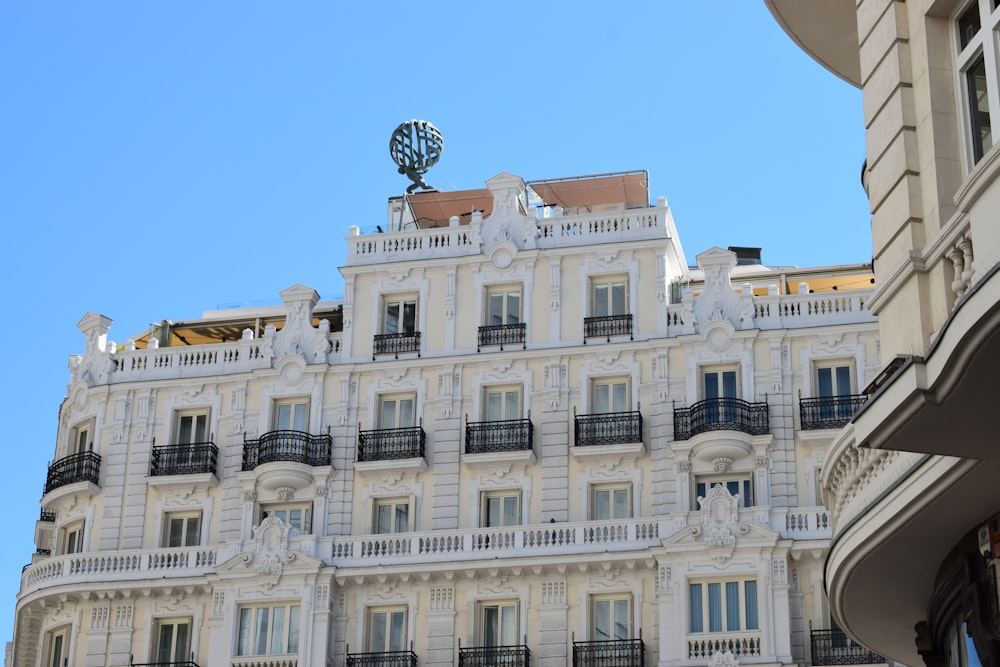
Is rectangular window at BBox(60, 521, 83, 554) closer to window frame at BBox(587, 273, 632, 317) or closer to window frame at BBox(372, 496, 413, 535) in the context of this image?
window frame at BBox(372, 496, 413, 535)

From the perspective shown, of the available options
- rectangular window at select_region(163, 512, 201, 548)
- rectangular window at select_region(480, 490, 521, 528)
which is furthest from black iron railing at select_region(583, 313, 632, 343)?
rectangular window at select_region(163, 512, 201, 548)

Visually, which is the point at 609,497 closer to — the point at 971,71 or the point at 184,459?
the point at 184,459

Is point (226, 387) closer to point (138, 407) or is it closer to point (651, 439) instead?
point (138, 407)

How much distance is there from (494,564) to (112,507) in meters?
11.4

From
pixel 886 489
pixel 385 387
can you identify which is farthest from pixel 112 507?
pixel 886 489

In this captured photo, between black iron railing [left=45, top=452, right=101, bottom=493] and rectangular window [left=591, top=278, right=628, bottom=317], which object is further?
black iron railing [left=45, top=452, right=101, bottom=493]

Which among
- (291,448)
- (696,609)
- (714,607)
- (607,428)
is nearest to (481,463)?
→ (607,428)

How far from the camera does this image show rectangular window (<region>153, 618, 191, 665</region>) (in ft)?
150

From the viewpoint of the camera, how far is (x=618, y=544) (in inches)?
1702

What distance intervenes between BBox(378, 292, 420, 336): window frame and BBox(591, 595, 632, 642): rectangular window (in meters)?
9.68

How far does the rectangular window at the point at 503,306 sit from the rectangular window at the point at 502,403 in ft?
6.44

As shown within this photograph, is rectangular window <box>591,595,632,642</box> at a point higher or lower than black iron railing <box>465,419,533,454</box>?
lower

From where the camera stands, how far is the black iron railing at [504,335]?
1839 inches

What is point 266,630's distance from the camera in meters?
44.8
